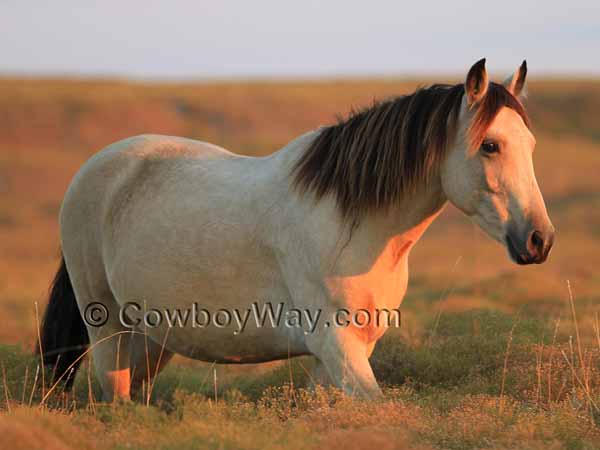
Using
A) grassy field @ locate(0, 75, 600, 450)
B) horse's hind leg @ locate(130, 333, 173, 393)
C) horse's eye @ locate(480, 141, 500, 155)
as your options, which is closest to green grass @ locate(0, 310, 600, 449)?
grassy field @ locate(0, 75, 600, 450)

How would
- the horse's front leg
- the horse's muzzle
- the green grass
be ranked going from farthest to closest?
1. the horse's front leg
2. the horse's muzzle
3. the green grass

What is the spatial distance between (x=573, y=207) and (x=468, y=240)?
13.2ft

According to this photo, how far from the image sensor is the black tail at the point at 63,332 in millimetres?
5680

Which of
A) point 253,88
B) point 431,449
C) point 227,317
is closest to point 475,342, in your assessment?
point 227,317

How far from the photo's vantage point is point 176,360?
26.5 feet

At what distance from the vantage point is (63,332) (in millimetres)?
5699

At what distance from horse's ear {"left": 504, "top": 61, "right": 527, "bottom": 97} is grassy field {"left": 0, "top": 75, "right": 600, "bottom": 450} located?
136cm

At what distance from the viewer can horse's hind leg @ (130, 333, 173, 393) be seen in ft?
17.7

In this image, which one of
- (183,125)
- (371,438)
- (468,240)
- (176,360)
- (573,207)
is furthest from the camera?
(183,125)

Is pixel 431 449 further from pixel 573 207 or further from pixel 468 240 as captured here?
pixel 573 207

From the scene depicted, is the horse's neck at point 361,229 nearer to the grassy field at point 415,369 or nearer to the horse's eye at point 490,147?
the horse's eye at point 490,147

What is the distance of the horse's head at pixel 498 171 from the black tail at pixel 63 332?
118 inches

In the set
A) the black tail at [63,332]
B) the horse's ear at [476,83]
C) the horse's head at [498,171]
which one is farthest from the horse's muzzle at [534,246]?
the black tail at [63,332]

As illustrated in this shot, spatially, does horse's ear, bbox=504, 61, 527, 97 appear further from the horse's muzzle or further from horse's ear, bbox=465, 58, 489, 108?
the horse's muzzle
